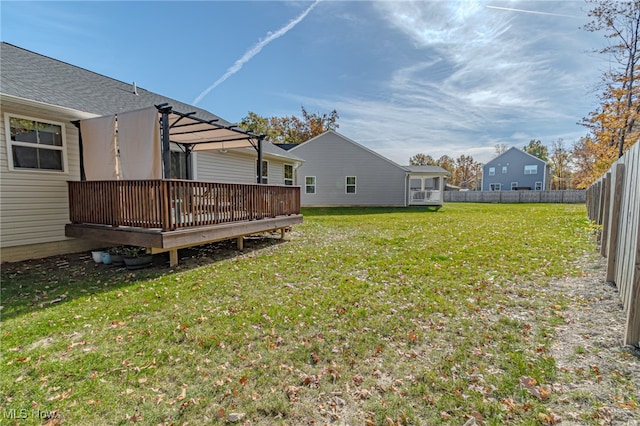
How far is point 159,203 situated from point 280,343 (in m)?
3.78

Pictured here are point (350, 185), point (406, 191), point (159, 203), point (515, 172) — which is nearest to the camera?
point (159, 203)

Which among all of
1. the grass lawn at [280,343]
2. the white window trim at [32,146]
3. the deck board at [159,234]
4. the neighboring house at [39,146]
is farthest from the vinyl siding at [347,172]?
the grass lawn at [280,343]

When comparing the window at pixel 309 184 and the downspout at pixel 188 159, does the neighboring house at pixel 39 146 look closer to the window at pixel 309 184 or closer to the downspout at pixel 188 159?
the downspout at pixel 188 159

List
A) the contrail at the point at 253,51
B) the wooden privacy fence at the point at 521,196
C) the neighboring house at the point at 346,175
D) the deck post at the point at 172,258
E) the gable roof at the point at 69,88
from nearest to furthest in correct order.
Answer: the deck post at the point at 172,258
the gable roof at the point at 69,88
the contrail at the point at 253,51
the neighboring house at the point at 346,175
the wooden privacy fence at the point at 521,196

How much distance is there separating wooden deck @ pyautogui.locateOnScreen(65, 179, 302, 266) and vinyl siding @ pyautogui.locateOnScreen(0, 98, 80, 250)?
13.6 inches

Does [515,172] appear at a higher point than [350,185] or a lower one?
higher

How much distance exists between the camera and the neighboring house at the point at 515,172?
37812 mm

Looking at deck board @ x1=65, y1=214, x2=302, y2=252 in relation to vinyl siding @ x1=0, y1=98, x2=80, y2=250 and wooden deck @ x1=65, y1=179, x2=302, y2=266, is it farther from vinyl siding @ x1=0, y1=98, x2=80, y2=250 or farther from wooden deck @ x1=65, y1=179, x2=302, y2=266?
vinyl siding @ x1=0, y1=98, x2=80, y2=250

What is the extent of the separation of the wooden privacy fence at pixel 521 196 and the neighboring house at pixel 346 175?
16.4 m

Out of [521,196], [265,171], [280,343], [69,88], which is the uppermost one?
[69,88]

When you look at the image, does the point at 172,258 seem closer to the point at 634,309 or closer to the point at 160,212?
the point at 160,212

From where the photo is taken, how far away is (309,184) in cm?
2308

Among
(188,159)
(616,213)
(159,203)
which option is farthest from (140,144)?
(616,213)

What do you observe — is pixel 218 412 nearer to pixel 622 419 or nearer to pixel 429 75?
pixel 622 419
